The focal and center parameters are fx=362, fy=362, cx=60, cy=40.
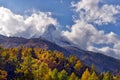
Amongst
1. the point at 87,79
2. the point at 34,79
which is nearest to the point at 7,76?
the point at 34,79

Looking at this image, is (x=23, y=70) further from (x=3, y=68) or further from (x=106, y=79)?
(x=106, y=79)

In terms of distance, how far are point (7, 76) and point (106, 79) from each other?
49.2m

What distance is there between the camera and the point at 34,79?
151250 mm

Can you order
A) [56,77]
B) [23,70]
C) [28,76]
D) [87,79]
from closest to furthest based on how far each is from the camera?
[28,76]
[56,77]
[23,70]
[87,79]

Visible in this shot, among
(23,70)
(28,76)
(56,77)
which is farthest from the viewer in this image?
(23,70)

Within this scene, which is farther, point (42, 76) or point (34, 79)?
point (42, 76)

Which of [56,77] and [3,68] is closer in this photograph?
[56,77]

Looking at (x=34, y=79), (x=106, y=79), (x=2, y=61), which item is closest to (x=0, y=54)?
(x=2, y=61)

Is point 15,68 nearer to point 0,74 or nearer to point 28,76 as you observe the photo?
point 0,74

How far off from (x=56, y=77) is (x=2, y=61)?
3997 centimetres

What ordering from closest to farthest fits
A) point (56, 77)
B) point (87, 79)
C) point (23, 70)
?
point (56, 77)
point (23, 70)
point (87, 79)

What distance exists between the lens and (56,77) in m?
156

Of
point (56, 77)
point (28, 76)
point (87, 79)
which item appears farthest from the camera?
point (87, 79)

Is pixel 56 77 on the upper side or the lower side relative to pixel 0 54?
lower
